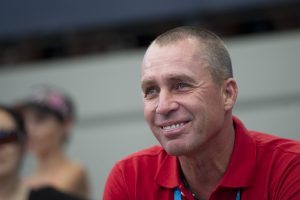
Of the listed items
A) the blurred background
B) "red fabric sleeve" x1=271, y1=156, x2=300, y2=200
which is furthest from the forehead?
the blurred background

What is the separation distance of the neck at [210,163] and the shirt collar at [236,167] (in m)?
0.03

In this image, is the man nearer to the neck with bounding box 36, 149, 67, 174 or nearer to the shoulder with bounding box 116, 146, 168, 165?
the shoulder with bounding box 116, 146, 168, 165

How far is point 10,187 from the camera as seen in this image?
392 cm

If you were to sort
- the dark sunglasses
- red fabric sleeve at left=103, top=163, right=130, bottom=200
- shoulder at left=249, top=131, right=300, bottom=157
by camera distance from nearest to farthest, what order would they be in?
1. shoulder at left=249, top=131, right=300, bottom=157
2. red fabric sleeve at left=103, top=163, right=130, bottom=200
3. the dark sunglasses

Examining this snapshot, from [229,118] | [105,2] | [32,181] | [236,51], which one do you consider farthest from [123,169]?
[105,2]

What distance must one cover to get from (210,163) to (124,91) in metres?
4.02

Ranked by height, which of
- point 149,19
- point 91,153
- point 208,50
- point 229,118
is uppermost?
point 149,19

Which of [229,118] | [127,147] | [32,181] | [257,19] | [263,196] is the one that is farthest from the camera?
[127,147]

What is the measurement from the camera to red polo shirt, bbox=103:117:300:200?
2.39m

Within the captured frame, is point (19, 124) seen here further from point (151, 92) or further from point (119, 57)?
point (119, 57)

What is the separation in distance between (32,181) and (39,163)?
0.24 meters

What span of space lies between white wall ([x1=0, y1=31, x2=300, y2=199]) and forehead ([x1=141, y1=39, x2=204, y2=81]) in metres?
3.49

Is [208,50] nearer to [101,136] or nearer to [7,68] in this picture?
[101,136]

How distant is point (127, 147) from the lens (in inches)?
254
